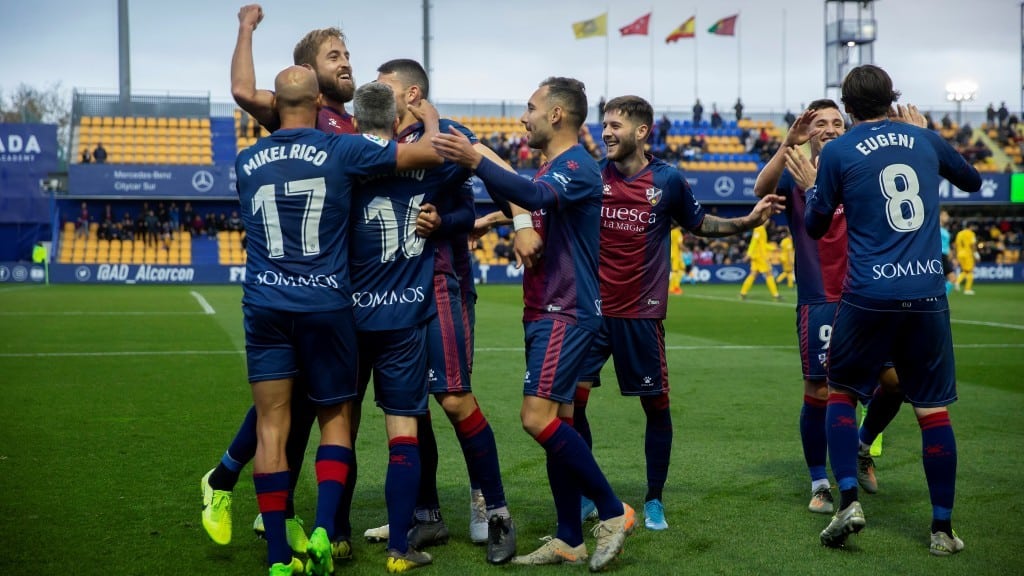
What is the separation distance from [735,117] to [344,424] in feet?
151

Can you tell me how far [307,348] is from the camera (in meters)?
4.60

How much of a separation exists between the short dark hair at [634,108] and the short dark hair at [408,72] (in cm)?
110

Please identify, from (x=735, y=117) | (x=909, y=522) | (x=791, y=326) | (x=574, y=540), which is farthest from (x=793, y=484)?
(x=735, y=117)

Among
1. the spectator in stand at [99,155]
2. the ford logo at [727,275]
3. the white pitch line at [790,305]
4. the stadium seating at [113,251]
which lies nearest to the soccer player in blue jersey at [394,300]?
the white pitch line at [790,305]

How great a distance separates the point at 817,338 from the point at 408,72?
113 inches

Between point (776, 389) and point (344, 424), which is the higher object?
point (344, 424)

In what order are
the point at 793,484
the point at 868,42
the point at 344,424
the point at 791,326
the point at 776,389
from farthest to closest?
the point at 868,42 → the point at 791,326 → the point at 776,389 → the point at 793,484 → the point at 344,424

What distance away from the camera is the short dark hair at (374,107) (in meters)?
4.82

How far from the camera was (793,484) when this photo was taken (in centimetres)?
651

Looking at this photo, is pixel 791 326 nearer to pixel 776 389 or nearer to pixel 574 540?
pixel 776 389

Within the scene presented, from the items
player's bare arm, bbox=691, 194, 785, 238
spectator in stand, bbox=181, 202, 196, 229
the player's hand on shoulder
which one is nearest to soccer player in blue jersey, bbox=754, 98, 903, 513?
player's bare arm, bbox=691, 194, 785, 238

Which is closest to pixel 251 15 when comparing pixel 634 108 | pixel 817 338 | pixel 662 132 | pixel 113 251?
pixel 634 108

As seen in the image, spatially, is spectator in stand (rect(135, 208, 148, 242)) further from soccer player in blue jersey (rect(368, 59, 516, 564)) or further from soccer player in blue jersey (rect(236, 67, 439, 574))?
soccer player in blue jersey (rect(236, 67, 439, 574))

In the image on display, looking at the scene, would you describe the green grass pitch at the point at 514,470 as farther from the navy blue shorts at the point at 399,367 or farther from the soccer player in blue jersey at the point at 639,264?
the navy blue shorts at the point at 399,367
